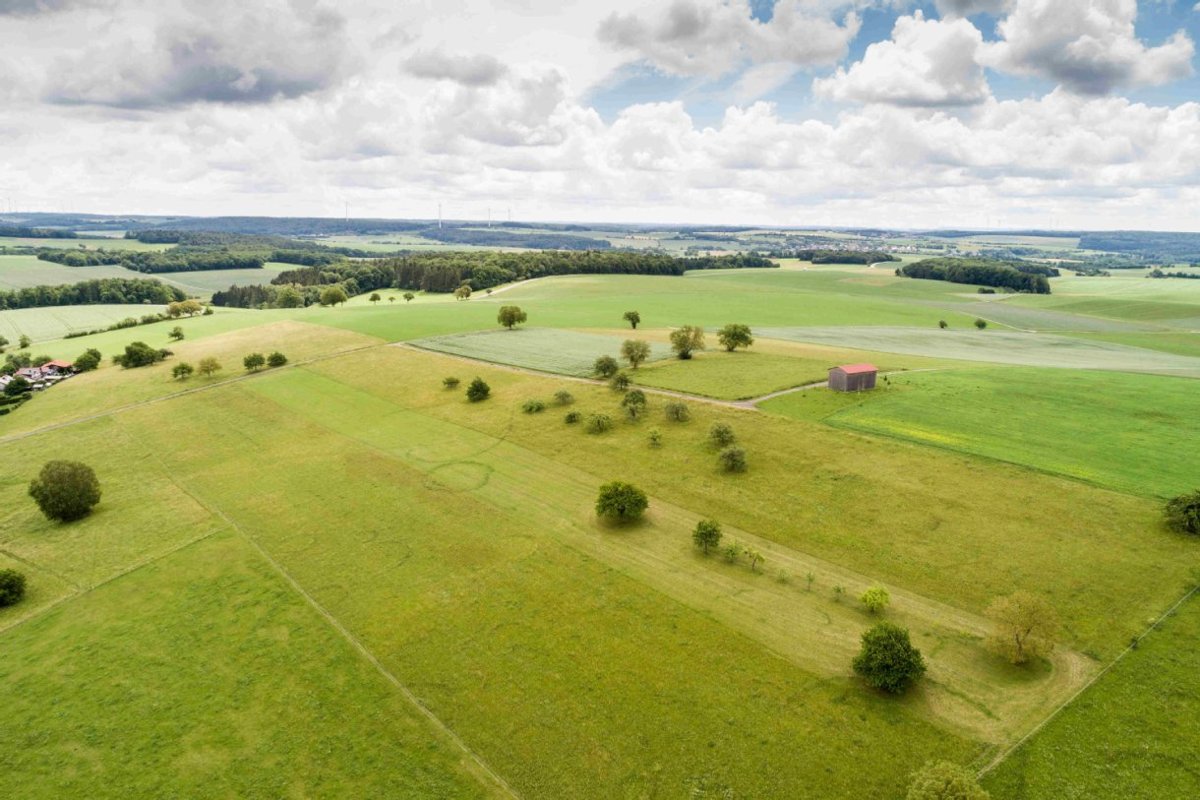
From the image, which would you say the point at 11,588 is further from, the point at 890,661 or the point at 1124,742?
the point at 1124,742

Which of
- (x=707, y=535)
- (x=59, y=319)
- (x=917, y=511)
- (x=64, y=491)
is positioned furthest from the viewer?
(x=59, y=319)

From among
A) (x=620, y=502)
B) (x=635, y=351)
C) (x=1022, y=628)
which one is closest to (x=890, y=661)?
(x=1022, y=628)

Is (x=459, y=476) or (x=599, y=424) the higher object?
(x=599, y=424)

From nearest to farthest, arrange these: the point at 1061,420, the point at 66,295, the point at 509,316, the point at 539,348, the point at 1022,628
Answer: the point at 1022,628 < the point at 1061,420 < the point at 539,348 < the point at 509,316 < the point at 66,295

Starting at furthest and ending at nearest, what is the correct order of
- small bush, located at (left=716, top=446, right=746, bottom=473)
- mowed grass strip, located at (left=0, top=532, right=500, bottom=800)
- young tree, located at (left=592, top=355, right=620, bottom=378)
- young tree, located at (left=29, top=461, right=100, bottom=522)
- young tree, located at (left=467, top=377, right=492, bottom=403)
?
young tree, located at (left=592, top=355, right=620, bottom=378)
young tree, located at (left=467, top=377, right=492, bottom=403)
young tree, located at (left=29, top=461, right=100, bottom=522)
small bush, located at (left=716, top=446, right=746, bottom=473)
mowed grass strip, located at (left=0, top=532, right=500, bottom=800)

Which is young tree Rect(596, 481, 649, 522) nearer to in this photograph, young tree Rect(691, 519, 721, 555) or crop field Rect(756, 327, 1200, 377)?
young tree Rect(691, 519, 721, 555)

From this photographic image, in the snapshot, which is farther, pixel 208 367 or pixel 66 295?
pixel 66 295

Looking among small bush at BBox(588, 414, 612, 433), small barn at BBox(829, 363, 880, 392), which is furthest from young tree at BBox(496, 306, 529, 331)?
small barn at BBox(829, 363, 880, 392)
